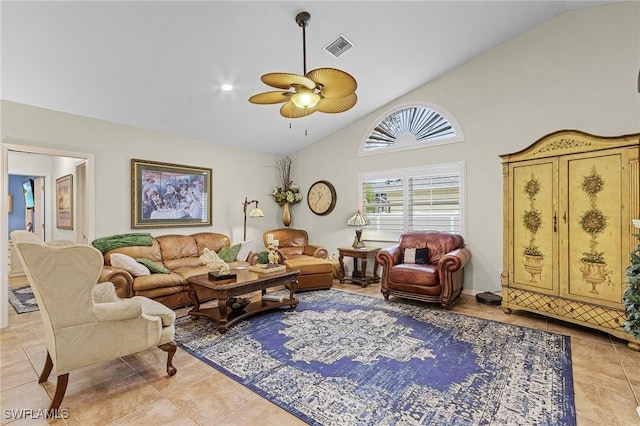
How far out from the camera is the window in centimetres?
470

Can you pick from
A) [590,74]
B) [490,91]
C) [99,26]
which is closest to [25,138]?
[99,26]

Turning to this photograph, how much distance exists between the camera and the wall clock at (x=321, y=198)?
6.08m

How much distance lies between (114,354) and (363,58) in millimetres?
4031

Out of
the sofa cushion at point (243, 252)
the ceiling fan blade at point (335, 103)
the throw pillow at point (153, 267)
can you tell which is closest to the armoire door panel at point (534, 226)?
the ceiling fan blade at point (335, 103)

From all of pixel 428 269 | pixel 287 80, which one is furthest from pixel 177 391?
pixel 428 269

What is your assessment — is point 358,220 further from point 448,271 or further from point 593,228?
point 593,228

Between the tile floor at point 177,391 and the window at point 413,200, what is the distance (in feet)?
7.58

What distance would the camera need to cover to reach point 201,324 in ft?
11.3

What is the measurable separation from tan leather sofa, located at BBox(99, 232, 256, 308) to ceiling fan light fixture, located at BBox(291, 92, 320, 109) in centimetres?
222

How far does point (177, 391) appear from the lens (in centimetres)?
215

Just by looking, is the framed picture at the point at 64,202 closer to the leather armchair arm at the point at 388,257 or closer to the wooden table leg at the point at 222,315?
the wooden table leg at the point at 222,315

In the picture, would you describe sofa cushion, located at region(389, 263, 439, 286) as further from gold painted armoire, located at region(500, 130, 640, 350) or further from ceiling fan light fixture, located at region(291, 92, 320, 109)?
ceiling fan light fixture, located at region(291, 92, 320, 109)

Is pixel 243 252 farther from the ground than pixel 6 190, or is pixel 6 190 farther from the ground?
pixel 6 190

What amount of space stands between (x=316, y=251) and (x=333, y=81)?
11.4 feet
